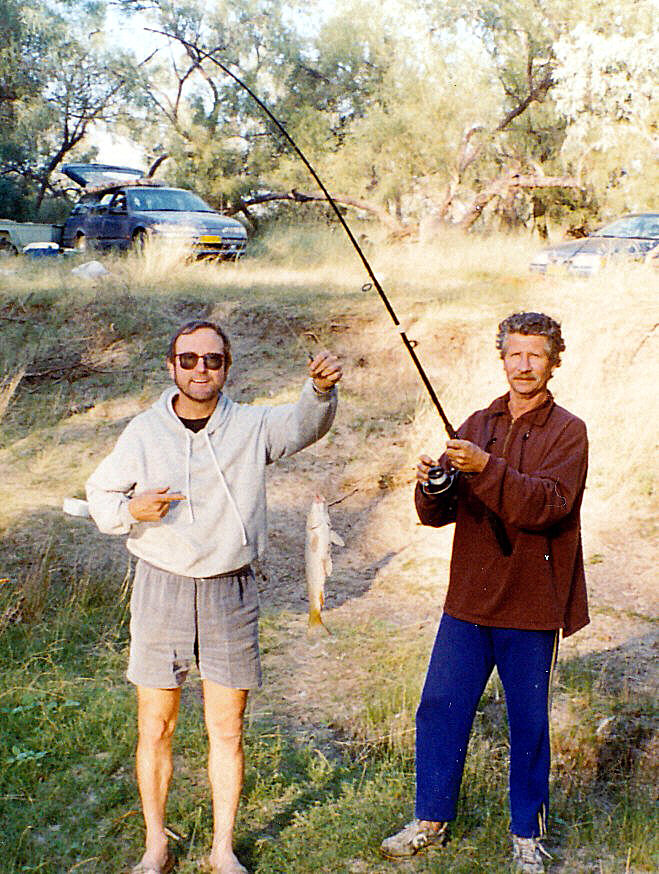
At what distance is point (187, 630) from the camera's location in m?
3.03

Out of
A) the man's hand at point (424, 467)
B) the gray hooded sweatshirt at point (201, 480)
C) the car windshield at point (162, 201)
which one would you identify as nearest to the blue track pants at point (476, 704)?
the man's hand at point (424, 467)

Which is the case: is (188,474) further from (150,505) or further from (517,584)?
(517,584)

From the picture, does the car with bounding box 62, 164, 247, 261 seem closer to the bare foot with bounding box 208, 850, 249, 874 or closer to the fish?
the fish

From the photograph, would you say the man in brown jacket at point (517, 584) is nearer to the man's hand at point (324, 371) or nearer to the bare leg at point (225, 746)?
the man's hand at point (324, 371)

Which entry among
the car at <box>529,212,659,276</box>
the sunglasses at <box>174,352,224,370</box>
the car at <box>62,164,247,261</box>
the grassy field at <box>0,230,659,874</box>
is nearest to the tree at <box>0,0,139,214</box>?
the car at <box>62,164,247,261</box>

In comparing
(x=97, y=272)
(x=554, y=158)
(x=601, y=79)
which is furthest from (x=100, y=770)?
(x=554, y=158)

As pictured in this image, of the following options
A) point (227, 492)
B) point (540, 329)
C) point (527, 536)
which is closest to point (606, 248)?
point (540, 329)

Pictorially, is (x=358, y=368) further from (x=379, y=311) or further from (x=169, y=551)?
(x=169, y=551)

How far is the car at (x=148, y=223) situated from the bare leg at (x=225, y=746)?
40.6 feet

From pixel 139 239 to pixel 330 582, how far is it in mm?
9751

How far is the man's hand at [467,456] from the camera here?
2.90 m

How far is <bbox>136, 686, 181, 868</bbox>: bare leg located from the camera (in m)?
3.10

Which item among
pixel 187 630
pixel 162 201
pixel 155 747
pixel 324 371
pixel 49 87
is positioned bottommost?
pixel 155 747

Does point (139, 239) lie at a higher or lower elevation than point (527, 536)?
higher
